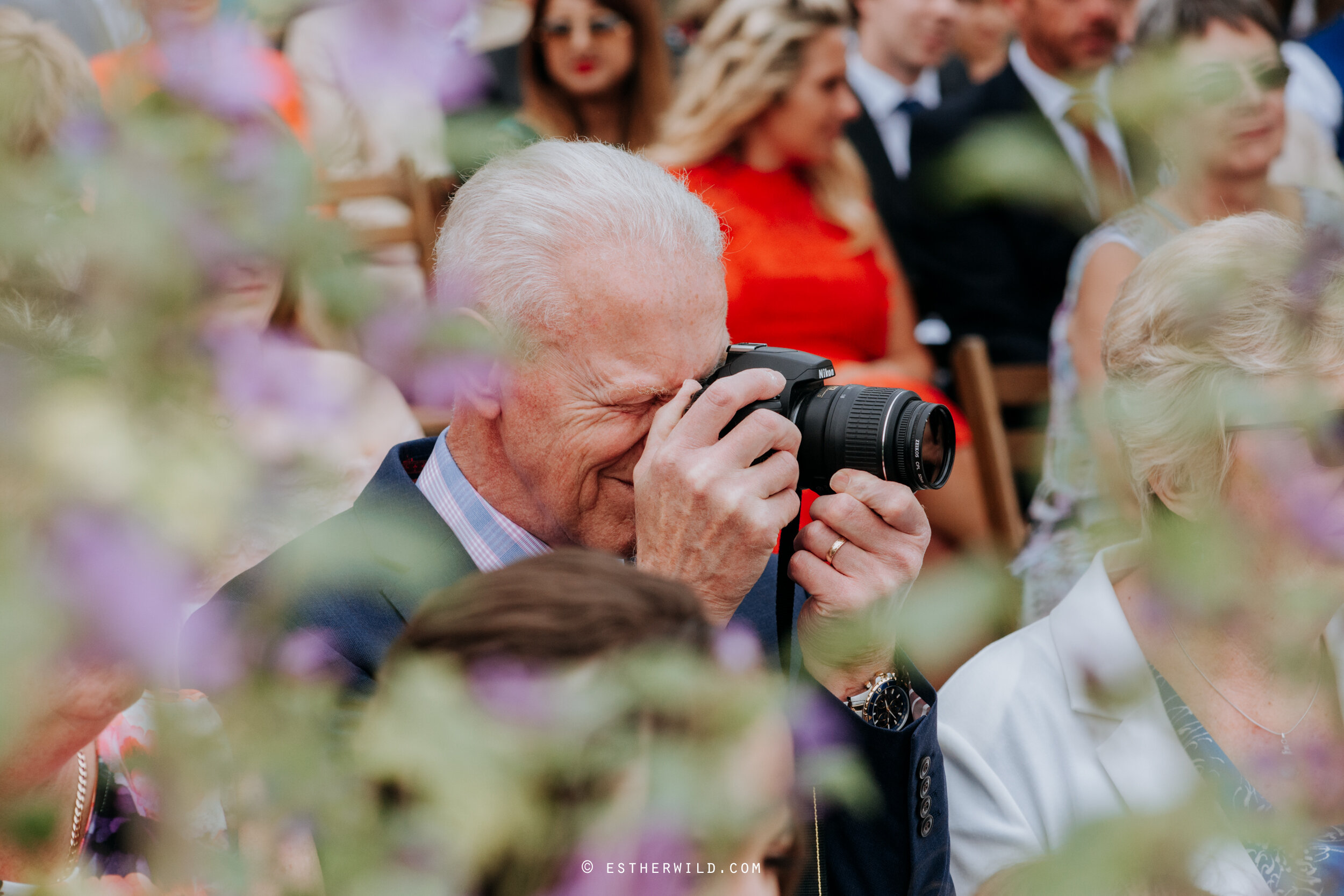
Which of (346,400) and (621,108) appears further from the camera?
(621,108)

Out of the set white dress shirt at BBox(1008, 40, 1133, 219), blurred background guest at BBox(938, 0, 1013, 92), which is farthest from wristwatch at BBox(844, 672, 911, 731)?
blurred background guest at BBox(938, 0, 1013, 92)

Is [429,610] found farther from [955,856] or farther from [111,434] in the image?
[955,856]

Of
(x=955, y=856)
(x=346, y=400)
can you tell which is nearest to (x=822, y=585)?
(x=955, y=856)

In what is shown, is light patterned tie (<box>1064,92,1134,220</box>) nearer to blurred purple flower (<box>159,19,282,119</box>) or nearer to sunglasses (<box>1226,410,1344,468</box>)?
sunglasses (<box>1226,410,1344,468</box>)

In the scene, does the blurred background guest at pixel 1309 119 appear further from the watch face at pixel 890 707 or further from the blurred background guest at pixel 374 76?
the blurred background guest at pixel 374 76

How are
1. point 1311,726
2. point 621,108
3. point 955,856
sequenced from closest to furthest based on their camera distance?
point 955,856, point 1311,726, point 621,108

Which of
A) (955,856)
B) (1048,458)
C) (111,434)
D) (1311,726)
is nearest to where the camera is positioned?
(111,434)

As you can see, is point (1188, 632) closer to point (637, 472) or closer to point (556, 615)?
point (637, 472)

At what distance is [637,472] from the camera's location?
155cm

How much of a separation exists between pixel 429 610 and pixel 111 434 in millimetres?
453

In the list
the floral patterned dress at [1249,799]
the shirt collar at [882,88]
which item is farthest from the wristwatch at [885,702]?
the shirt collar at [882,88]

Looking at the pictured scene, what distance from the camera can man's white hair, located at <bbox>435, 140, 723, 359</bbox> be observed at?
65.7 inches

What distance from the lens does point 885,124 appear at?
3.58 m

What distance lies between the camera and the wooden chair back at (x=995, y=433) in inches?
113
